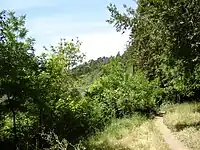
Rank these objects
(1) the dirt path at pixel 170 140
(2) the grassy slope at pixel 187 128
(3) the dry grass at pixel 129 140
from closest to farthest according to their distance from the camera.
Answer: (2) the grassy slope at pixel 187 128
(1) the dirt path at pixel 170 140
(3) the dry grass at pixel 129 140

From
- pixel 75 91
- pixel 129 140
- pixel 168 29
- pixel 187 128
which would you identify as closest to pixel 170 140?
pixel 187 128

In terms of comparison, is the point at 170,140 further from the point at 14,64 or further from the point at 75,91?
the point at 75,91

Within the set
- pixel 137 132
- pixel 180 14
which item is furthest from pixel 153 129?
pixel 180 14

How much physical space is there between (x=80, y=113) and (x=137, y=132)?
8.09 metres

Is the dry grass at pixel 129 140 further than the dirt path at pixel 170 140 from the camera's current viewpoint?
Yes

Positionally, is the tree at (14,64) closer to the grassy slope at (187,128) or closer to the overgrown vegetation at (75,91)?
the overgrown vegetation at (75,91)

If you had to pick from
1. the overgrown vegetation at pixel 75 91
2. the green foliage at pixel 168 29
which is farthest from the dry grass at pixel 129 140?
the green foliage at pixel 168 29

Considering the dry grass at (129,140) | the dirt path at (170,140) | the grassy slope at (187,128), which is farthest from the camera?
the dry grass at (129,140)

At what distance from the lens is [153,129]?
2303 centimetres

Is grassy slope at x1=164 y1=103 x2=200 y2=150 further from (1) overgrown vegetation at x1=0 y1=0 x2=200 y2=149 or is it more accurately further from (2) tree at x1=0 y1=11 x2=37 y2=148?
(2) tree at x1=0 y1=11 x2=37 y2=148

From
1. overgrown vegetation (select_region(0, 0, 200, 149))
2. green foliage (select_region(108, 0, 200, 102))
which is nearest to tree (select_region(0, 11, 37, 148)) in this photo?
overgrown vegetation (select_region(0, 0, 200, 149))

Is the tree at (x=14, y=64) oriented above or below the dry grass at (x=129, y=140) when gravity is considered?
above

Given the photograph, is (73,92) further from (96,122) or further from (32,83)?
(32,83)

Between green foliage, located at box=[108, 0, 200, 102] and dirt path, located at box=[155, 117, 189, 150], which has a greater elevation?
green foliage, located at box=[108, 0, 200, 102]
